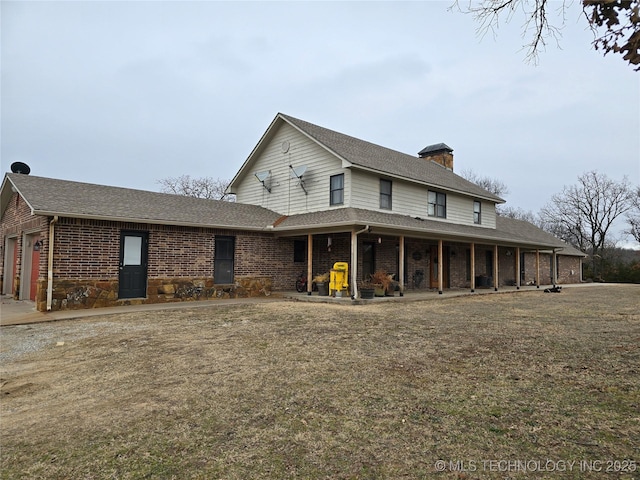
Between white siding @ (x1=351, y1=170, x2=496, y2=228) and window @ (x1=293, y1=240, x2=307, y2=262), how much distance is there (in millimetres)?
3361

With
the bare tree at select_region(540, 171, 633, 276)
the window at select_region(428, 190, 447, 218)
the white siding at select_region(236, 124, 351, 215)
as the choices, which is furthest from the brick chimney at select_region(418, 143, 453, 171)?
the bare tree at select_region(540, 171, 633, 276)

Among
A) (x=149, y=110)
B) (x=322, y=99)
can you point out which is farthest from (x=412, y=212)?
(x=149, y=110)

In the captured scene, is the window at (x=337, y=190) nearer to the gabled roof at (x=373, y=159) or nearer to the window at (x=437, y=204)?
the gabled roof at (x=373, y=159)

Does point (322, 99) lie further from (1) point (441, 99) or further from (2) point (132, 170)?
(2) point (132, 170)

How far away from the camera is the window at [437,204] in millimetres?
17562

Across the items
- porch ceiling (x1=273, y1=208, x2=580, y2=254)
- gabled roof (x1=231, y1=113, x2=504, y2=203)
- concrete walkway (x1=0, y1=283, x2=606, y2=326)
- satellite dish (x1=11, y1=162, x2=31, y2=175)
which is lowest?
concrete walkway (x1=0, y1=283, x2=606, y2=326)

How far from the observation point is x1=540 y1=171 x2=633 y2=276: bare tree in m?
42.0

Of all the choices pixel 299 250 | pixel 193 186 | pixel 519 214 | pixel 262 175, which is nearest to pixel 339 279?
pixel 299 250

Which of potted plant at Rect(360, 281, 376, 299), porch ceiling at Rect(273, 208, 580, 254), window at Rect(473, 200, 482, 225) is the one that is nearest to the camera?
porch ceiling at Rect(273, 208, 580, 254)

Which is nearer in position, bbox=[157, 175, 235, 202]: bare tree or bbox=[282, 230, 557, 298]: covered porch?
bbox=[282, 230, 557, 298]: covered porch

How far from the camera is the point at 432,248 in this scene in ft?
61.1

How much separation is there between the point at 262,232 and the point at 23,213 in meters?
7.94

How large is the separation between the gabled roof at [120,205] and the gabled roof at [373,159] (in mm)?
3783

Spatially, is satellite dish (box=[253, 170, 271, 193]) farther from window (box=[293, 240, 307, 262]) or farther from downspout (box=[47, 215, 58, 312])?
downspout (box=[47, 215, 58, 312])
